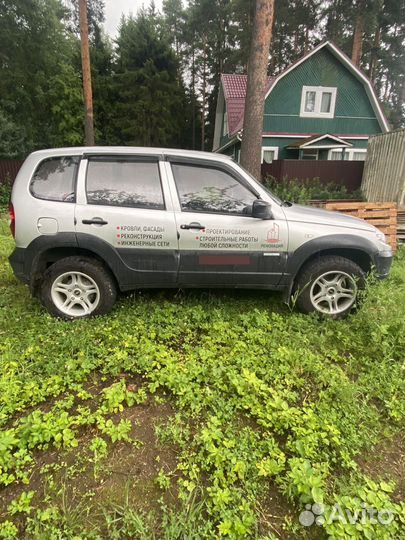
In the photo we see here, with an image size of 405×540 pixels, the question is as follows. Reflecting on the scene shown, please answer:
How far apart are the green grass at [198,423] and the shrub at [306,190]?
24.2ft

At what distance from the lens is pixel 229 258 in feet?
11.3

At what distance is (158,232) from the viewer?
11.0 ft

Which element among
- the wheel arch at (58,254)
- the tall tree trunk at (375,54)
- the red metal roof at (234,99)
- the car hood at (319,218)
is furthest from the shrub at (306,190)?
the tall tree trunk at (375,54)

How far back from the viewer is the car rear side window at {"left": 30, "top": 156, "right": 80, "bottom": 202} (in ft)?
10.8

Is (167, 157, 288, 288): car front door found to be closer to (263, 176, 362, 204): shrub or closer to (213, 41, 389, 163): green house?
(263, 176, 362, 204): shrub

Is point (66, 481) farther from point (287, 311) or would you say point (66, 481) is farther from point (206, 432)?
point (287, 311)

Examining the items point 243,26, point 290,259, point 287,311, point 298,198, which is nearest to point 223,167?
point 290,259

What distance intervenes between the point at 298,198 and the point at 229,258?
758 centimetres

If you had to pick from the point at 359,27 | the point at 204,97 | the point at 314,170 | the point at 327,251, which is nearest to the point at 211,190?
the point at 327,251

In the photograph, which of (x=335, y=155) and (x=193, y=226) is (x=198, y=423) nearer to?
(x=193, y=226)

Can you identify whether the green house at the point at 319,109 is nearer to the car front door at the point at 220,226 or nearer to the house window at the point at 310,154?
the house window at the point at 310,154

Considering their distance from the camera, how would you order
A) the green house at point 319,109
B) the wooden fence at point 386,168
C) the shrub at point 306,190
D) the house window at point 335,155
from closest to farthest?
the wooden fence at point 386,168 → the shrub at point 306,190 → the green house at point 319,109 → the house window at point 335,155

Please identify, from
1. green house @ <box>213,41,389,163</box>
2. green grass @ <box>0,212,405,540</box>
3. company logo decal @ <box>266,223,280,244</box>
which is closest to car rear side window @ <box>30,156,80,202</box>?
green grass @ <box>0,212,405,540</box>

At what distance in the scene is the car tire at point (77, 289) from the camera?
11.2 ft
